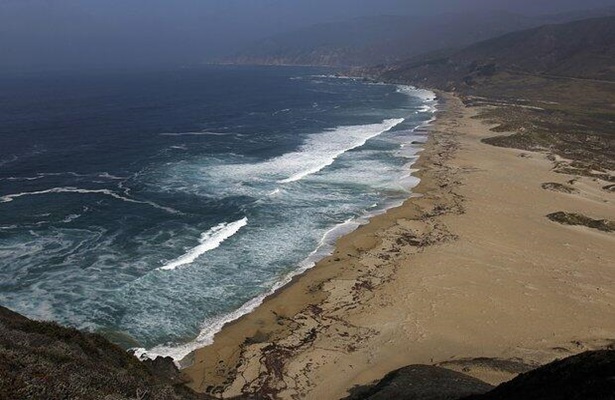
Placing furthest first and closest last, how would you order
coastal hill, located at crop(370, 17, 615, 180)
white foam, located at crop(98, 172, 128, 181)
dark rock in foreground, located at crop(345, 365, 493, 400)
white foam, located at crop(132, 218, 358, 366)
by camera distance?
coastal hill, located at crop(370, 17, 615, 180) < white foam, located at crop(98, 172, 128, 181) < white foam, located at crop(132, 218, 358, 366) < dark rock in foreground, located at crop(345, 365, 493, 400)

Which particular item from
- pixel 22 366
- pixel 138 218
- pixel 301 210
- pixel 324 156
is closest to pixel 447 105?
pixel 324 156

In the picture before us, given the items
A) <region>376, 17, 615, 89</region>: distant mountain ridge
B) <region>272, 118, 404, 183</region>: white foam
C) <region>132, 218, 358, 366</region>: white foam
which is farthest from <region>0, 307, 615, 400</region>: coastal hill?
<region>376, 17, 615, 89</region>: distant mountain ridge

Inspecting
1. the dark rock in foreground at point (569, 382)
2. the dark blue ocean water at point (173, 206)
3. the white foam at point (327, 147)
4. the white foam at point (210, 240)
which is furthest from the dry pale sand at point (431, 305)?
the white foam at point (327, 147)

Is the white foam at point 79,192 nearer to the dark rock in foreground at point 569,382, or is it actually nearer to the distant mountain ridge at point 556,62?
the dark rock in foreground at point 569,382

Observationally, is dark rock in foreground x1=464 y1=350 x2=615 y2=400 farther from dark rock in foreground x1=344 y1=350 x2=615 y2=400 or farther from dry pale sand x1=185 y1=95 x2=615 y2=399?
dry pale sand x1=185 y1=95 x2=615 y2=399

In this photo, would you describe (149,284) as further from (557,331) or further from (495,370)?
(557,331)
